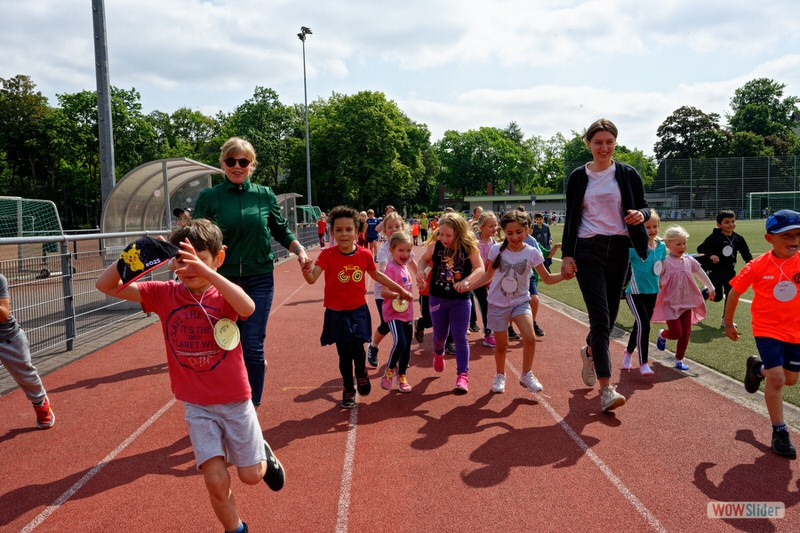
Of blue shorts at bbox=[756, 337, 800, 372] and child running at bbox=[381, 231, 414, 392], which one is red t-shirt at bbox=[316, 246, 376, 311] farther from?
blue shorts at bbox=[756, 337, 800, 372]

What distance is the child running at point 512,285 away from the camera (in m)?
5.37

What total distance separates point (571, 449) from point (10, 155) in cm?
5953

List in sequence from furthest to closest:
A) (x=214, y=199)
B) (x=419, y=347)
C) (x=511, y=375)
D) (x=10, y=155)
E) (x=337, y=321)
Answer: (x=10, y=155) < (x=419, y=347) < (x=511, y=375) < (x=337, y=321) < (x=214, y=199)

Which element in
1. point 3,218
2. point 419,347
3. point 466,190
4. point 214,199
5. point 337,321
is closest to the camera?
point 214,199

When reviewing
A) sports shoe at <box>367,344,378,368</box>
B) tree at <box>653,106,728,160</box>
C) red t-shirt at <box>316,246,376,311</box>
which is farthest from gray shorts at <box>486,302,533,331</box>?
tree at <box>653,106,728,160</box>

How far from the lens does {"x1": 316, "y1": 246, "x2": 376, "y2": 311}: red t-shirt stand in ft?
16.4

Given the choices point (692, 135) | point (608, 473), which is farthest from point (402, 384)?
point (692, 135)

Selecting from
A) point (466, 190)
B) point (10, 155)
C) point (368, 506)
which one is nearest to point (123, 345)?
point (368, 506)

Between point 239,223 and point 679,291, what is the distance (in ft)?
16.5

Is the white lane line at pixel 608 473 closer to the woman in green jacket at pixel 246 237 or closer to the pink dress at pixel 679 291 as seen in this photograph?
the pink dress at pixel 679 291

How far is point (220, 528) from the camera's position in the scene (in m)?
3.06

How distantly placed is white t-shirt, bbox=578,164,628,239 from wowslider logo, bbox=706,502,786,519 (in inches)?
84.4

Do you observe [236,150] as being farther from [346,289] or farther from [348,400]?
[348,400]

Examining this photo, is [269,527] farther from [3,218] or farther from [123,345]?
[3,218]
